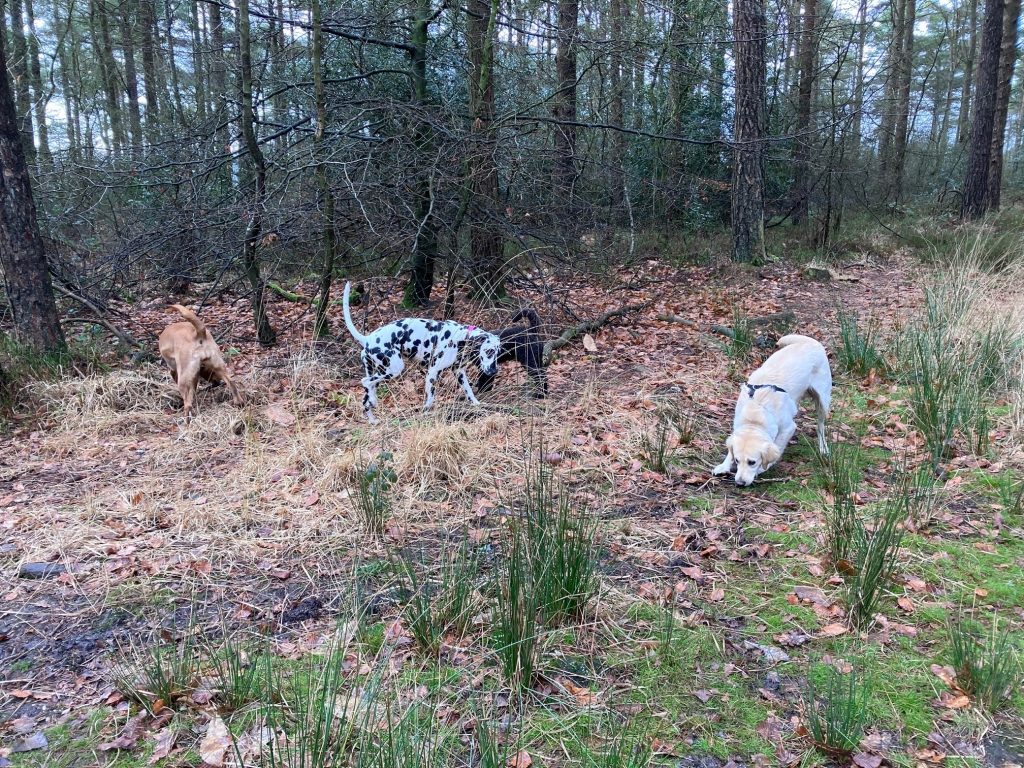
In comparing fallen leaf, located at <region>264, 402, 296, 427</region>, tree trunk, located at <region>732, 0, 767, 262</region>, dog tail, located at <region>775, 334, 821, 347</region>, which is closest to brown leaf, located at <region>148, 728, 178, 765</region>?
fallen leaf, located at <region>264, 402, 296, 427</region>

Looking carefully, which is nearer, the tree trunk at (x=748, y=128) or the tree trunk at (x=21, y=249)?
the tree trunk at (x=21, y=249)

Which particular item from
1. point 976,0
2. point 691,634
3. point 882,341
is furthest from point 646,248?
point 976,0

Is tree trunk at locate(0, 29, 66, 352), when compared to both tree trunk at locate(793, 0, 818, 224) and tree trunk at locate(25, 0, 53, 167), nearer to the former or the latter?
tree trunk at locate(25, 0, 53, 167)

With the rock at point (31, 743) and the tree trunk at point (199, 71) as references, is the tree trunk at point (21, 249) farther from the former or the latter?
the rock at point (31, 743)

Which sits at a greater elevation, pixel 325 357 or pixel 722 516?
pixel 325 357

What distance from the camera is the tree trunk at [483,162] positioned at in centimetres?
728

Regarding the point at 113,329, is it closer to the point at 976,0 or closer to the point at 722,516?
the point at 722,516

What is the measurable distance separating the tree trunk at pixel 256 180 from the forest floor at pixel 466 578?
1.53 meters

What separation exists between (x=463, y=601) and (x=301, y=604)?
0.90 meters

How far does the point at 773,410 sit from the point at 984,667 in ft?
6.71

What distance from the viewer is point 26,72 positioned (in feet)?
49.5

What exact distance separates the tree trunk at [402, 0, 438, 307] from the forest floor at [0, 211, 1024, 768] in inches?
83.8

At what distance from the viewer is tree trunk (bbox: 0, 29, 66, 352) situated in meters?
6.43

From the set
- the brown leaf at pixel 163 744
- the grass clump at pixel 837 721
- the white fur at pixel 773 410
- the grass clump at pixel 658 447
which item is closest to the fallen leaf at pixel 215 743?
the brown leaf at pixel 163 744
